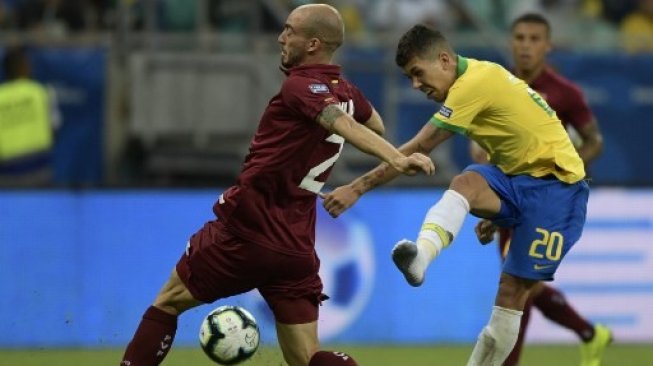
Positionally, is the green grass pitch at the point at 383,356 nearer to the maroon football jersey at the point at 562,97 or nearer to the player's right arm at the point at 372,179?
the maroon football jersey at the point at 562,97

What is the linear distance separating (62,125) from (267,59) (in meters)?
2.16

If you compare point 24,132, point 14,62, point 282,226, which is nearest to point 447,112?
point 282,226

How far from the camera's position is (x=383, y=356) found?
11.8 meters

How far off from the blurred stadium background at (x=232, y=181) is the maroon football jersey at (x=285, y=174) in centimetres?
326

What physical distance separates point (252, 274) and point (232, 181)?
605cm

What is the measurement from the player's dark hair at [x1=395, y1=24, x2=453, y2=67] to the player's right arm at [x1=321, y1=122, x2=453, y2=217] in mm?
376

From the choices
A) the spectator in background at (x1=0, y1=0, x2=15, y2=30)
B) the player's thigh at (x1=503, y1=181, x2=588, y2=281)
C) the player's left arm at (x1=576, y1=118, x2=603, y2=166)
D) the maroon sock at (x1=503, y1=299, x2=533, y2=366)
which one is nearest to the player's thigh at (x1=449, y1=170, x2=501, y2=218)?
the player's thigh at (x1=503, y1=181, x2=588, y2=281)

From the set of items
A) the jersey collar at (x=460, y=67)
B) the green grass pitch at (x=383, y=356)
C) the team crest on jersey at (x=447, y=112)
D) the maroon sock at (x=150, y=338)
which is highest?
the jersey collar at (x=460, y=67)

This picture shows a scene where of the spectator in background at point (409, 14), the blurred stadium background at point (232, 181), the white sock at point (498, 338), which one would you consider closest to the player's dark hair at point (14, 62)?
the blurred stadium background at point (232, 181)

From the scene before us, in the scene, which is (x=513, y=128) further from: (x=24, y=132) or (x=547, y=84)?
(x=24, y=132)

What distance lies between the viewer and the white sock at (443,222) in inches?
300

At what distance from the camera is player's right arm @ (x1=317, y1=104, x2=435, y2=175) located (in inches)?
277

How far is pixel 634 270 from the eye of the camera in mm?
13086

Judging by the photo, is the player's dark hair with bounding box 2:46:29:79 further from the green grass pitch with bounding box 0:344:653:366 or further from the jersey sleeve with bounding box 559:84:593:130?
the jersey sleeve with bounding box 559:84:593:130
